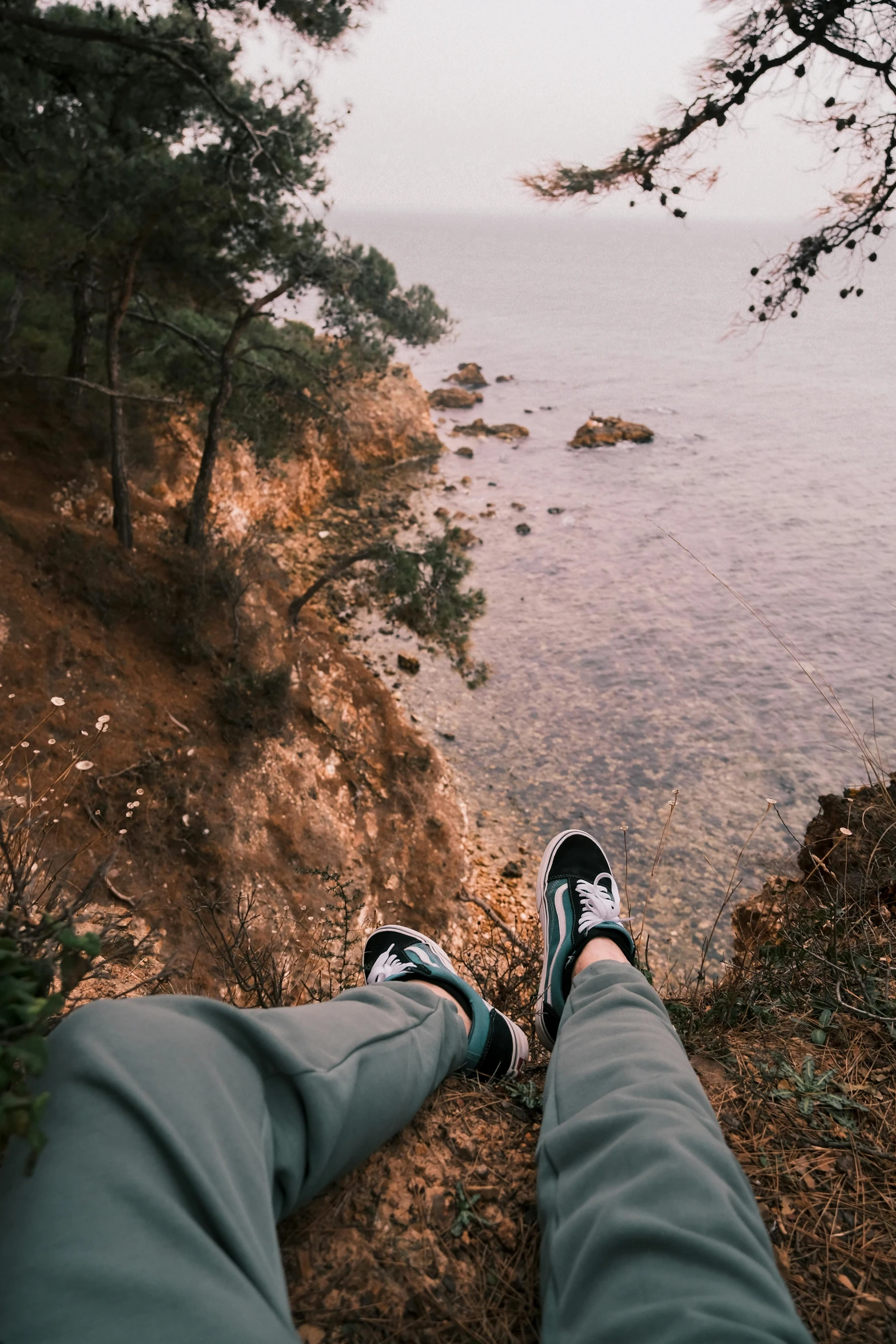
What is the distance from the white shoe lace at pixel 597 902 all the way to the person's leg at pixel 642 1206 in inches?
28.2

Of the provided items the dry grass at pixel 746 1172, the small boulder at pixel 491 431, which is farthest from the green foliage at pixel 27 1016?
A: the small boulder at pixel 491 431

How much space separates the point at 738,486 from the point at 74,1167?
2914 cm

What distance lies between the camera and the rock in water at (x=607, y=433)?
2872 centimetres

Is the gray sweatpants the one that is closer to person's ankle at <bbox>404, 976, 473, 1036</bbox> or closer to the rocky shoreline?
the rocky shoreline

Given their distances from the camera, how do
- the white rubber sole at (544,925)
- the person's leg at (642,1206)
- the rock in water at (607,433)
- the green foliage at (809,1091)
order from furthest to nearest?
the rock in water at (607,433), the white rubber sole at (544,925), the green foliage at (809,1091), the person's leg at (642,1206)

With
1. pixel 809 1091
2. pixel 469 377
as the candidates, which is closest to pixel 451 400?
pixel 469 377

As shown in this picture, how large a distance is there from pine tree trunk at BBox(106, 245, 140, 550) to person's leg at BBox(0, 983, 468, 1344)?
7.41 metres

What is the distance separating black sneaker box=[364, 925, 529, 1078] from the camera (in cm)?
202

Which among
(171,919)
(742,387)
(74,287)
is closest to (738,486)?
(742,387)

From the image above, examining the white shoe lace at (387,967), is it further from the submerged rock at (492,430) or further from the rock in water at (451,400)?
the rock in water at (451,400)

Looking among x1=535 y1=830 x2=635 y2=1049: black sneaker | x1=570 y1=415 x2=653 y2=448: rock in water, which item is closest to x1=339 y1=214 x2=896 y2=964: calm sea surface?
x1=570 y1=415 x2=653 y2=448: rock in water

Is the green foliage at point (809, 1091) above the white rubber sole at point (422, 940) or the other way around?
above

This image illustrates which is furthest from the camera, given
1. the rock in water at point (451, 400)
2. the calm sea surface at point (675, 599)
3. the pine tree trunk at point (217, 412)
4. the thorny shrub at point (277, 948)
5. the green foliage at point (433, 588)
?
the rock in water at point (451, 400)

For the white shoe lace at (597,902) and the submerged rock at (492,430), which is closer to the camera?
the white shoe lace at (597,902)
